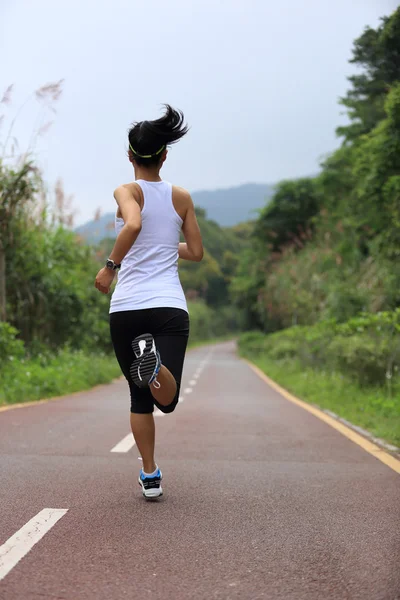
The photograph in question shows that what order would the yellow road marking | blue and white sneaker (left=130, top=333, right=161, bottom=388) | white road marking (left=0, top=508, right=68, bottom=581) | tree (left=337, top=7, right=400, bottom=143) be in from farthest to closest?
tree (left=337, top=7, right=400, bottom=143) → the yellow road marking → blue and white sneaker (left=130, top=333, right=161, bottom=388) → white road marking (left=0, top=508, right=68, bottom=581)

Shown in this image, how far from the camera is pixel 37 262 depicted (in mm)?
14156

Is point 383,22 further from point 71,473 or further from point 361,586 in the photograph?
point 361,586

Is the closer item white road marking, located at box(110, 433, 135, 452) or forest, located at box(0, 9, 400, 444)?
white road marking, located at box(110, 433, 135, 452)

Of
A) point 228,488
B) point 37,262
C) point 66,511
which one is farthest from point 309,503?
point 37,262

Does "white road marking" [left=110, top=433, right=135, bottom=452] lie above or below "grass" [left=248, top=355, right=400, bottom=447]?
above

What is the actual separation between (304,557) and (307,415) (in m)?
7.20

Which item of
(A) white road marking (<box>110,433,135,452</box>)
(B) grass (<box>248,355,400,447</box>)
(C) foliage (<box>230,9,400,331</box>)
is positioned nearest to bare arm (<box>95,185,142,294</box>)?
(A) white road marking (<box>110,433,135,452</box>)

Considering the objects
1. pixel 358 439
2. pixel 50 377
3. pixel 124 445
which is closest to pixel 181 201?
pixel 124 445

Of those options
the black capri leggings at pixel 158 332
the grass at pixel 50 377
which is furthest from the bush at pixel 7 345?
the black capri leggings at pixel 158 332

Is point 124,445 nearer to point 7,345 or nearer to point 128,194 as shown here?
point 128,194

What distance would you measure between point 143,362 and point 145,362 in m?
0.01

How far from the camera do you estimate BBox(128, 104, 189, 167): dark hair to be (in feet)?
12.9

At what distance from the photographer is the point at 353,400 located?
37.0 feet

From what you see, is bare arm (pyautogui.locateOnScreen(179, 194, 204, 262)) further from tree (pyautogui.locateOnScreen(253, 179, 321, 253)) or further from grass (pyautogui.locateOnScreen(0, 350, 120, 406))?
tree (pyautogui.locateOnScreen(253, 179, 321, 253))
